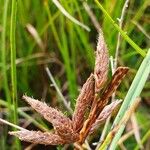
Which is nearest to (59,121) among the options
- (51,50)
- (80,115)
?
(80,115)

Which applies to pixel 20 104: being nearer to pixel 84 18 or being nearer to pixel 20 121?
pixel 20 121

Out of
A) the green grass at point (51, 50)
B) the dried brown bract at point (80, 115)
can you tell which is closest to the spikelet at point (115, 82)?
the dried brown bract at point (80, 115)

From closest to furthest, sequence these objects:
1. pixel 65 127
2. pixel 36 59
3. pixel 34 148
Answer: pixel 65 127 < pixel 34 148 < pixel 36 59

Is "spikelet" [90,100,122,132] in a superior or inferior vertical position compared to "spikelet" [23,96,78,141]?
inferior

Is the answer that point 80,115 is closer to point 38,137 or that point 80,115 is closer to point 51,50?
point 38,137

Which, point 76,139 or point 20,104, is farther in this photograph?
point 20,104

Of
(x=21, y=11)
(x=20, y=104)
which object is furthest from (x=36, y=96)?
(x=21, y=11)

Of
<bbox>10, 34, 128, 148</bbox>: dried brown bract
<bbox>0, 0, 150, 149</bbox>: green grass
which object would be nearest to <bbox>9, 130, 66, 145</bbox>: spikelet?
<bbox>10, 34, 128, 148</bbox>: dried brown bract

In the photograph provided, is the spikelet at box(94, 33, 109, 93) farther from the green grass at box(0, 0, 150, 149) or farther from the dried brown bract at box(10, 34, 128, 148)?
the green grass at box(0, 0, 150, 149)
